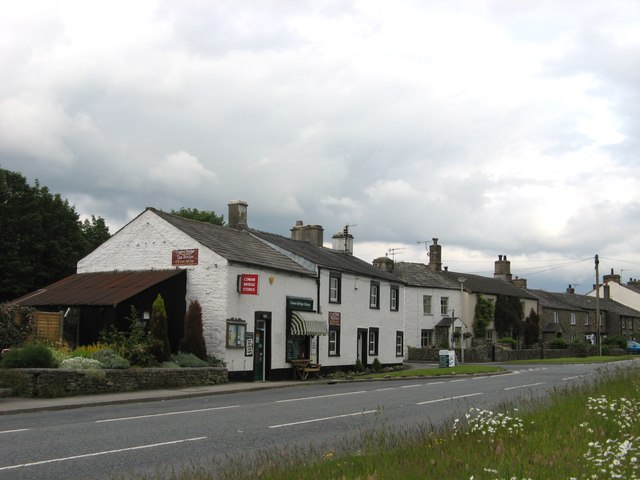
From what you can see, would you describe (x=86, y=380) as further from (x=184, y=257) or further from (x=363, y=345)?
(x=363, y=345)

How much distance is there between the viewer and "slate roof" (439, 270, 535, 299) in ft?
206

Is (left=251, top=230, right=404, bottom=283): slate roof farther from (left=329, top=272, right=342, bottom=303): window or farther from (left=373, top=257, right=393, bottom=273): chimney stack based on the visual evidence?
(left=373, top=257, right=393, bottom=273): chimney stack

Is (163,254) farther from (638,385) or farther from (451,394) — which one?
(638,385)

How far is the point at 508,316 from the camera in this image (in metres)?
64.1

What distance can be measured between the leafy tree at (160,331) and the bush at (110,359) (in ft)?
7.00

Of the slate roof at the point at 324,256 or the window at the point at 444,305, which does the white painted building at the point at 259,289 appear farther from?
the window at the point at 444,305

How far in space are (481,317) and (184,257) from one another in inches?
1508

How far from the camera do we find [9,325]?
2448cm

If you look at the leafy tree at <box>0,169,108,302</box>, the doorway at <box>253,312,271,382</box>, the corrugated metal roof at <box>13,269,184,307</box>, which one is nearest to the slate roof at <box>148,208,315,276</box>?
the corrugated metal roof at <box>13,269,184,307</box>

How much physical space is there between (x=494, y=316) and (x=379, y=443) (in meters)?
56.5

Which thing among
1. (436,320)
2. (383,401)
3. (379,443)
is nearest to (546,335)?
(436,320)

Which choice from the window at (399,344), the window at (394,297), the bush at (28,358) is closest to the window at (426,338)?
the window at (399,344)

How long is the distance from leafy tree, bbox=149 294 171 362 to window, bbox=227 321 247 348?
2.55 metres

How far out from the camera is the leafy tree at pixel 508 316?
6347cm
